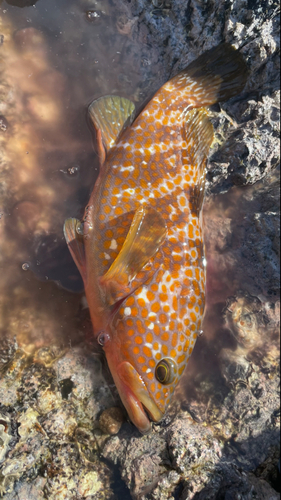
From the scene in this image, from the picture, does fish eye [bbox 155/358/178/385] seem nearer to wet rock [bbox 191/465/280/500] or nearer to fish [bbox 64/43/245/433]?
fish [bbox 64/43/245/433]

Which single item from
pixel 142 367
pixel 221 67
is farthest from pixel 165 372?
pixel 221 67

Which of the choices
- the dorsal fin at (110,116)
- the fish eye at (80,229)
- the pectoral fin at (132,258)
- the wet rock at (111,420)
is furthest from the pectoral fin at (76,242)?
the wet rock at (111,420)

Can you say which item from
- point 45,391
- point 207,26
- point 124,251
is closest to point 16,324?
point 45,391

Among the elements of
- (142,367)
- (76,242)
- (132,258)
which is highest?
(76,242)

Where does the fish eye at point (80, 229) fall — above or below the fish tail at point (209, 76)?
below

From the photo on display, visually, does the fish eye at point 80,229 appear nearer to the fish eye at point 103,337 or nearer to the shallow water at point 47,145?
the shallow water at point 47,145

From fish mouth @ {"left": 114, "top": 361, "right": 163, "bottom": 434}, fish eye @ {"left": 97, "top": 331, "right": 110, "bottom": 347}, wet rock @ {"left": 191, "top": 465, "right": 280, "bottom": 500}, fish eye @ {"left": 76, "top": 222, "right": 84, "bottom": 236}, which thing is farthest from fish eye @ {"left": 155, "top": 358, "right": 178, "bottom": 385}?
fish eye @ {"left": 76, "top": 222, "right": 84, "bottom": 236}

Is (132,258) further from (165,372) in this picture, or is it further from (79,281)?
(165,372)
